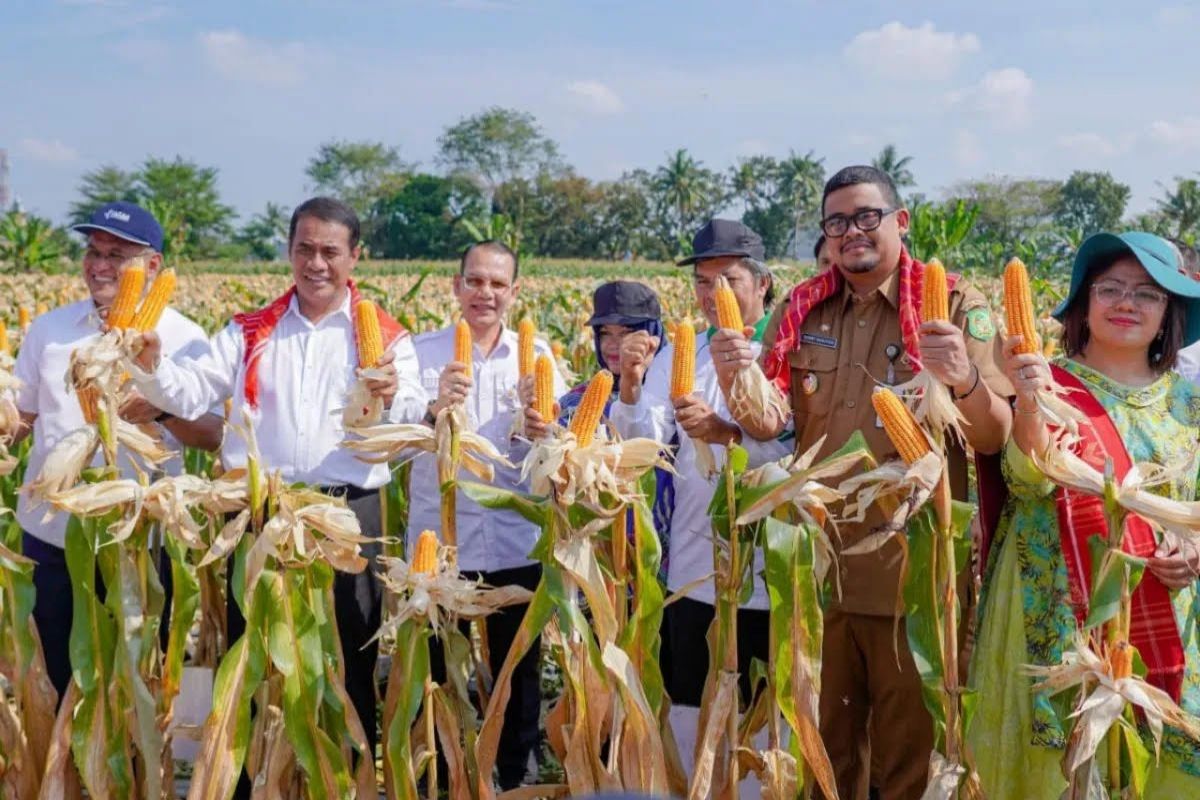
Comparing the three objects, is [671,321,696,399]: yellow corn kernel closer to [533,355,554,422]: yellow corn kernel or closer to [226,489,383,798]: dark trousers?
[533,355,554,422]: yellow corn kernel

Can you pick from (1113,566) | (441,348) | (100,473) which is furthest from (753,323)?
(100,473)

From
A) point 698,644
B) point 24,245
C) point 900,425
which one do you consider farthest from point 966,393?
point 24,245

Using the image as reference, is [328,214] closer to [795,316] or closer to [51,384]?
[51,384]

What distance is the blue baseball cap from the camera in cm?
409

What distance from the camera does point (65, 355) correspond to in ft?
12.7

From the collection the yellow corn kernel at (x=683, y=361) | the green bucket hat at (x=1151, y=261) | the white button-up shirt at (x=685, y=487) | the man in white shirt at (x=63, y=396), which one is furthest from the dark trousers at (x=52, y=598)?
the green bucket hat at (x=1151, y=261)

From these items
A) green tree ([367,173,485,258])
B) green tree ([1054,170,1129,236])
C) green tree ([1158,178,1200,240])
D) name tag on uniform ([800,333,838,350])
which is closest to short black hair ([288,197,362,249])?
name tag on uniform ([800,333,838,350])

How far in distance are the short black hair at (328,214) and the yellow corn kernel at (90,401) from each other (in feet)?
3.09

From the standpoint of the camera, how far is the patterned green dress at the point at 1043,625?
2.94 metres

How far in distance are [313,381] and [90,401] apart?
0.80 metres

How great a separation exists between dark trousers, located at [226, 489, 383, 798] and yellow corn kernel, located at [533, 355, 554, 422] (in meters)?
0.85

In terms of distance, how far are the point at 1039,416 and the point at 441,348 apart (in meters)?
2.35

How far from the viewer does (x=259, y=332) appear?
3.82m

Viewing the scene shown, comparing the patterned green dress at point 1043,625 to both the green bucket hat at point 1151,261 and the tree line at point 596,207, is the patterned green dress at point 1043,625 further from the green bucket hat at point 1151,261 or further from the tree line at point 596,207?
the tree line at point 596,207
